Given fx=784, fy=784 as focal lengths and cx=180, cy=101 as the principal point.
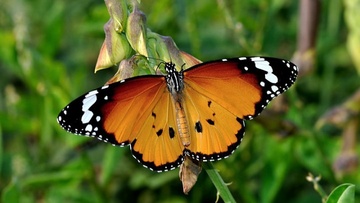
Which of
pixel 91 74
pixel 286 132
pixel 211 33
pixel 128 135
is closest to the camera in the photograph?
pixel 128 135

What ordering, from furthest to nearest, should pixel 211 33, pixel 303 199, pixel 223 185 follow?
pixel 211 33 → pixel 303 199 → pixel 223 185

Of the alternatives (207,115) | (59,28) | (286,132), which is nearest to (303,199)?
(286,132)

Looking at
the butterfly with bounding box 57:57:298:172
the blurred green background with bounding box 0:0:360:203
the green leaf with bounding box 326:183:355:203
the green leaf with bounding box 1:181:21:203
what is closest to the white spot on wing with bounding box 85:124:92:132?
the butterfly with bounding box 57:57:298:172

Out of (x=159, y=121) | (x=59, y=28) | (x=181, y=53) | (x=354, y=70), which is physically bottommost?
(x=354, y=70)

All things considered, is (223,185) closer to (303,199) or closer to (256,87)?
(256,87)

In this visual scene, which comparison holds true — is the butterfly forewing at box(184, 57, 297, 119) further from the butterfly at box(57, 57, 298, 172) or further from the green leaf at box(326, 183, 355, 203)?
the green leaf at box(326, 183, 355, 203)

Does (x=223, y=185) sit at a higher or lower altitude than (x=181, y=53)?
lower

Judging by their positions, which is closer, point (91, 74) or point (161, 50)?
point (161, 50)
